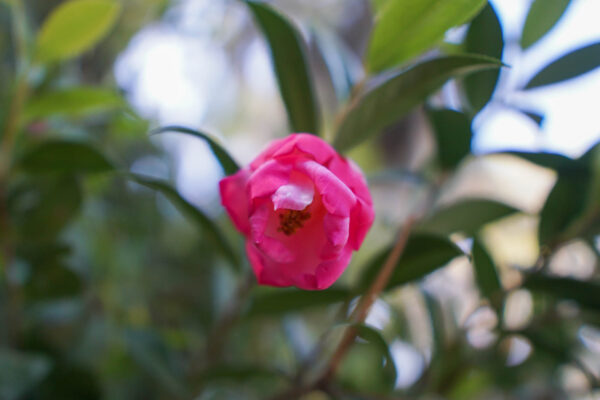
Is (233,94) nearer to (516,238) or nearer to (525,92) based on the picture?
(516,238)

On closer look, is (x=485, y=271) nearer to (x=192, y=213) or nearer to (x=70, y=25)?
(x=192, y=213)

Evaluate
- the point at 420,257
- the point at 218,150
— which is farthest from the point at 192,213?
the point at 420,257

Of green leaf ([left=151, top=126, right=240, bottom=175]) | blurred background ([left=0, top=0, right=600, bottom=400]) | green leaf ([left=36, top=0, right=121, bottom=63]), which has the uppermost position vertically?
green leaf ([left=36, top=0, right=121, bottom=63])

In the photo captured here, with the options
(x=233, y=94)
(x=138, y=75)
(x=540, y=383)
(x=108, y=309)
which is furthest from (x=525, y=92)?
(x=233, y=94)

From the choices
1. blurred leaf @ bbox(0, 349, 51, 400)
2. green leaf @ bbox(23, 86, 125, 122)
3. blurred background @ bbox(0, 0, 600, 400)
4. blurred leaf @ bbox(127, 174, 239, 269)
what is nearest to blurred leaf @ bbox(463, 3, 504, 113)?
blurred background @ bbox(0, 0, 600, 400)

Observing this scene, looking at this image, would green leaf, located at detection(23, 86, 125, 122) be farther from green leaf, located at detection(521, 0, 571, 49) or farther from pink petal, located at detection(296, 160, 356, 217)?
green leaf, located at detection(521, 0, 571, 49)
